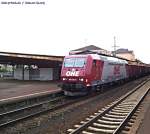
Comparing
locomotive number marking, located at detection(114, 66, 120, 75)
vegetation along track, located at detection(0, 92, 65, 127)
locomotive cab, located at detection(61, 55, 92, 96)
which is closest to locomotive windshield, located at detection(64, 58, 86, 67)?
locomotive cab, located at detection(61, 55, 92, 96)

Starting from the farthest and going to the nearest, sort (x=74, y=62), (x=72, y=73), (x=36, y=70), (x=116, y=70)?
(x=36, y=70)
(x=116, y=70)
(x=74, y=62)
(x=72, y=73)

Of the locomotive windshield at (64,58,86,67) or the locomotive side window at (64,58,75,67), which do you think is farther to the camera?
the locomotive side window at (64,58,75,67)

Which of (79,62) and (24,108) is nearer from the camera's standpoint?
(24,108)

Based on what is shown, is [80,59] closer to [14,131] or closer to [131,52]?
[14,131]

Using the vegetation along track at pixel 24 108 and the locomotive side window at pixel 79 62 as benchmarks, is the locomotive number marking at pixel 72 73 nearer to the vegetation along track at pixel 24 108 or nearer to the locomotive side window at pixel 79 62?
the locomotive side window at pixel 79 62

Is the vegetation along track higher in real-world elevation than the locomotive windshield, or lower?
lower

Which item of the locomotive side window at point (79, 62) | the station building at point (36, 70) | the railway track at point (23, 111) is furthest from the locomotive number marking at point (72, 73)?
the station building at point (36, 70)

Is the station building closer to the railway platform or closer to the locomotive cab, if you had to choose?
the railway platform

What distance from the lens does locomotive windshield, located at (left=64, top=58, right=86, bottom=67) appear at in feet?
75.0

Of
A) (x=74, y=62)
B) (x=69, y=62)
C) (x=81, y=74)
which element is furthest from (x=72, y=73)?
(x=69, y=62)

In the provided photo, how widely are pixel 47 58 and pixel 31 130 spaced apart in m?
26.1

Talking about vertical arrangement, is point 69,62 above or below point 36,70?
below

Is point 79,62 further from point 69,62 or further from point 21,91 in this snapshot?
point 21,91

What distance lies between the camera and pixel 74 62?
76.3 ft
